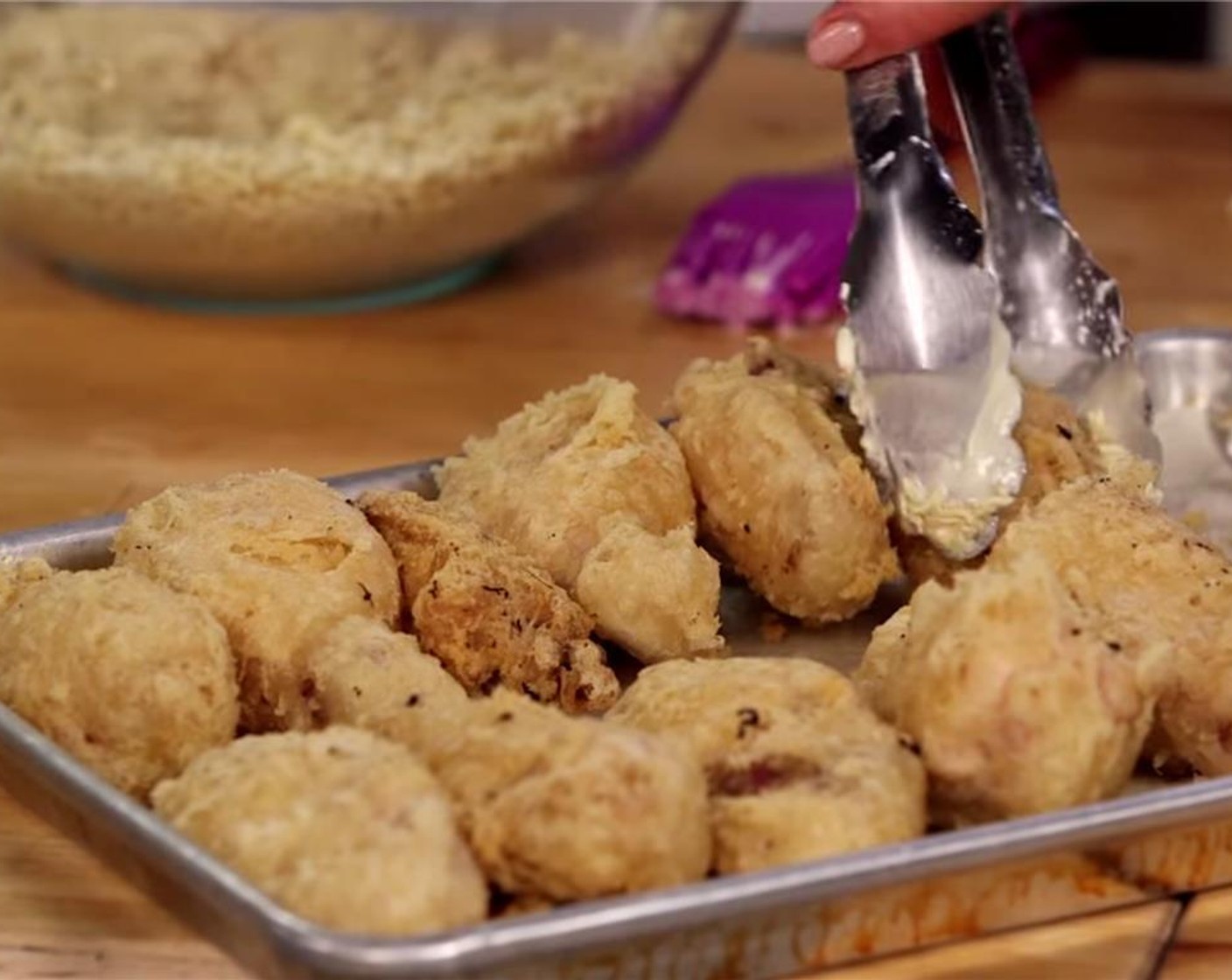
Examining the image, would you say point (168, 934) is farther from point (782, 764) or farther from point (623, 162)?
point (623, 162)

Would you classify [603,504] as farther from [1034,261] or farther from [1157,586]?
[1034,261]

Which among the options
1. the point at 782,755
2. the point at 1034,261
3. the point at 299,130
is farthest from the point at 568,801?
the point at 299,130

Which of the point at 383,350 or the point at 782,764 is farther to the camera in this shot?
the point at 383,350

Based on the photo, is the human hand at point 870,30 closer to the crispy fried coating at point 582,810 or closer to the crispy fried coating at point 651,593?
the crispy fried coating at point 651,593

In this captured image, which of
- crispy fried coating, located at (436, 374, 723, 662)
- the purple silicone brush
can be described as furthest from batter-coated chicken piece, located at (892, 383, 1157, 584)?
the purple silicone brush

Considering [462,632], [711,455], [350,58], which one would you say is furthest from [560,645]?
[350,58]

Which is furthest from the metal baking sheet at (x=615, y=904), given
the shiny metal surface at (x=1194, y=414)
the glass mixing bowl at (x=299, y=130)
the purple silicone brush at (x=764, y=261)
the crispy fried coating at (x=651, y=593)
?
the purple silicone brush at (x=764, y=261)

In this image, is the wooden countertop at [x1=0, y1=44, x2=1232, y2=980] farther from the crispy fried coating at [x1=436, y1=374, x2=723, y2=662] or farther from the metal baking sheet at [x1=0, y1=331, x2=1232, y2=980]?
the crispy fried coating at [x1=436, y1=374, x2=723, y2=662]
